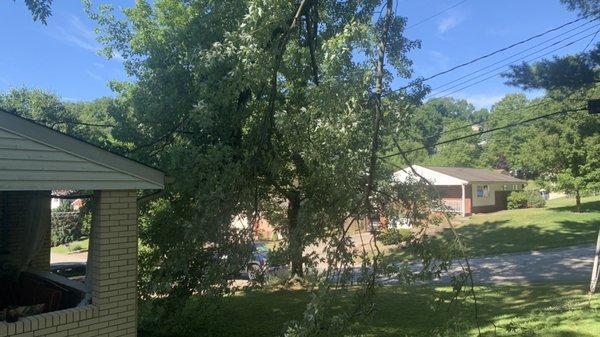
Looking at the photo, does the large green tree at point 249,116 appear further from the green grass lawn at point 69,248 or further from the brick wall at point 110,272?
the green grass lawn at point 69,248

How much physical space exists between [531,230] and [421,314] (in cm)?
1802

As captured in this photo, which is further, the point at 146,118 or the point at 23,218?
the point at 146,118

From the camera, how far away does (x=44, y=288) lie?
6.42 meters

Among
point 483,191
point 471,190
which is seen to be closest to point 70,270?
point 471,190

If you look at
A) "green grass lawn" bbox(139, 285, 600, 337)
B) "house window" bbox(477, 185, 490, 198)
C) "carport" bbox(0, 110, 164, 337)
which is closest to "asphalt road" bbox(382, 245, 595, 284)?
"green grass lawn" bbox(139, 285, 600, 337)

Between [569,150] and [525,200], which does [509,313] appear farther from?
[525,200]

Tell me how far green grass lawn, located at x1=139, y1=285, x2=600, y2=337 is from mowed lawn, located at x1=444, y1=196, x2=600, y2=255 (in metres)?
7.06

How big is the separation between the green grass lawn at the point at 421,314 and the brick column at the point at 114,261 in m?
0.99

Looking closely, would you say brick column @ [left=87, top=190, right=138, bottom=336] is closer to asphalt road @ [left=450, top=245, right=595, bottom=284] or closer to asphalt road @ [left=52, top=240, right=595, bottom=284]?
asphalt road @ [left=52, top=240, right=595, bottom=284]

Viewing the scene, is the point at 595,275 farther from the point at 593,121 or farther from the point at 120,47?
the point at 593,121

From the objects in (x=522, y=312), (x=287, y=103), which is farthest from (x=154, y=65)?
(x=522, y=312)

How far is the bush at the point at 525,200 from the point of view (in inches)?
1460

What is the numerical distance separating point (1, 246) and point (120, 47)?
19.0 ft

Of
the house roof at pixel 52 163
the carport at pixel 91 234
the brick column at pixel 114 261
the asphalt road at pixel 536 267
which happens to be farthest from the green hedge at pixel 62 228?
the house roof at pixel 52 163
